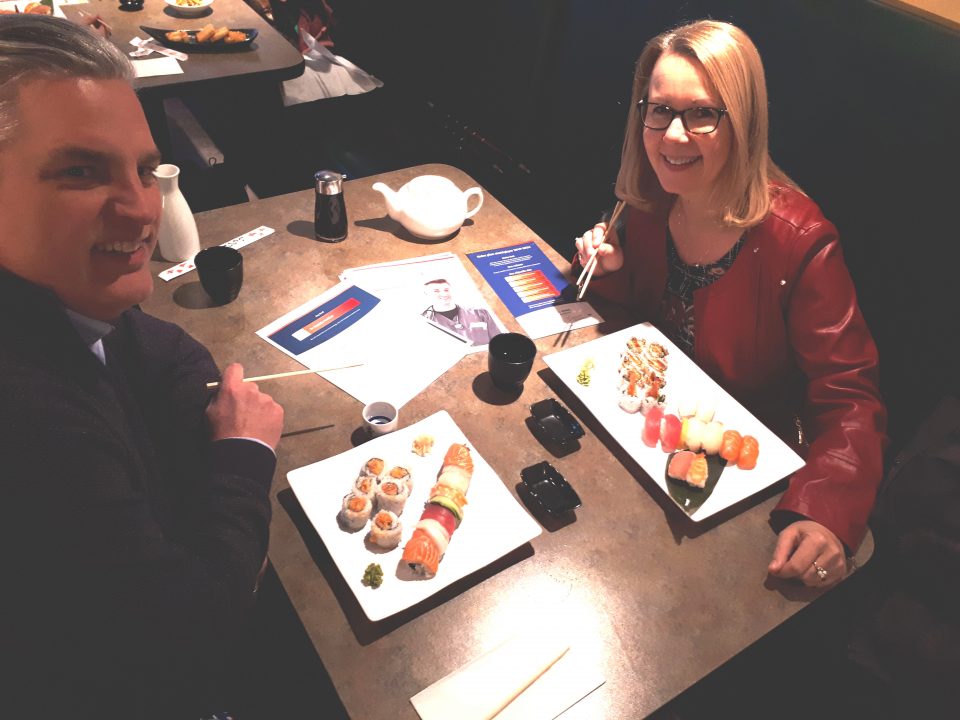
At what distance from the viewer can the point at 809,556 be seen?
1196mm

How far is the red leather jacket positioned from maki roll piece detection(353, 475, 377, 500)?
2.57ft

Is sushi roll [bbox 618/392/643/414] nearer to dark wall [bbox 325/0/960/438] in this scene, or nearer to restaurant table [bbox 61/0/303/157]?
dark wall [bbox 325/0/960/438]

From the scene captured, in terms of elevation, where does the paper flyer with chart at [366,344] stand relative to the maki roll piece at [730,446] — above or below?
below

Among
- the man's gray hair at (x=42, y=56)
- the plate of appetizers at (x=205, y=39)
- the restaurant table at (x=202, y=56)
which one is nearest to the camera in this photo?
the man's gray hair at (x=42, y=56)

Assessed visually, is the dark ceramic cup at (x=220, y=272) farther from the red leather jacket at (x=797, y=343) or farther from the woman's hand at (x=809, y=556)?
the woman's hand at (x=809, y=556)

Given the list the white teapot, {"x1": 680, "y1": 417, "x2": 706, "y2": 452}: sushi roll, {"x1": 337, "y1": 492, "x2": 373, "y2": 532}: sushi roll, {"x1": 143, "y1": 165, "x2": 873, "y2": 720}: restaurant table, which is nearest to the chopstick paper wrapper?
{"x1": 143, "y1": 165, "x2": 873, "y2": 720}: restaurant table

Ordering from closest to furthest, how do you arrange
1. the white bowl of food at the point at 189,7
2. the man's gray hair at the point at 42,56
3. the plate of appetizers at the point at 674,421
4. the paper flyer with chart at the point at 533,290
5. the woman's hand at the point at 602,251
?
the man's gray hair at the point at 42,56 < the plate of appetizers at the point at 674,421 < the paper flyer with chart at the point at 533,290 < the woman's hand at the point at 602,251 < the white bowl of food at the point at 189,7

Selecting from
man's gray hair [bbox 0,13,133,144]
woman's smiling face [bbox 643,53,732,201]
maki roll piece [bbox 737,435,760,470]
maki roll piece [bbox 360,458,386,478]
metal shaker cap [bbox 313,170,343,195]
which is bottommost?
maki roll piece [bbox 360,458,386,478]

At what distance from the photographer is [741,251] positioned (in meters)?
1.66

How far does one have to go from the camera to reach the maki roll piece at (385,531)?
1.12m

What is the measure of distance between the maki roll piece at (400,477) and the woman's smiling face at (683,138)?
956 millimetres

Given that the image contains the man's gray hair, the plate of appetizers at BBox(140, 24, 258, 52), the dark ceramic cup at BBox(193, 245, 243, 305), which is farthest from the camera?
the plate of appetizers at BBox(140, 24, 258, 52)

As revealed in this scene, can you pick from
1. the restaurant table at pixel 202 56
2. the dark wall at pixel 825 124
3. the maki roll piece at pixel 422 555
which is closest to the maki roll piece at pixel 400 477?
the maki roll piece at pixel 422 555

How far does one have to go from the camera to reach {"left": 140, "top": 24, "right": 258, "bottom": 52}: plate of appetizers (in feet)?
8.93
